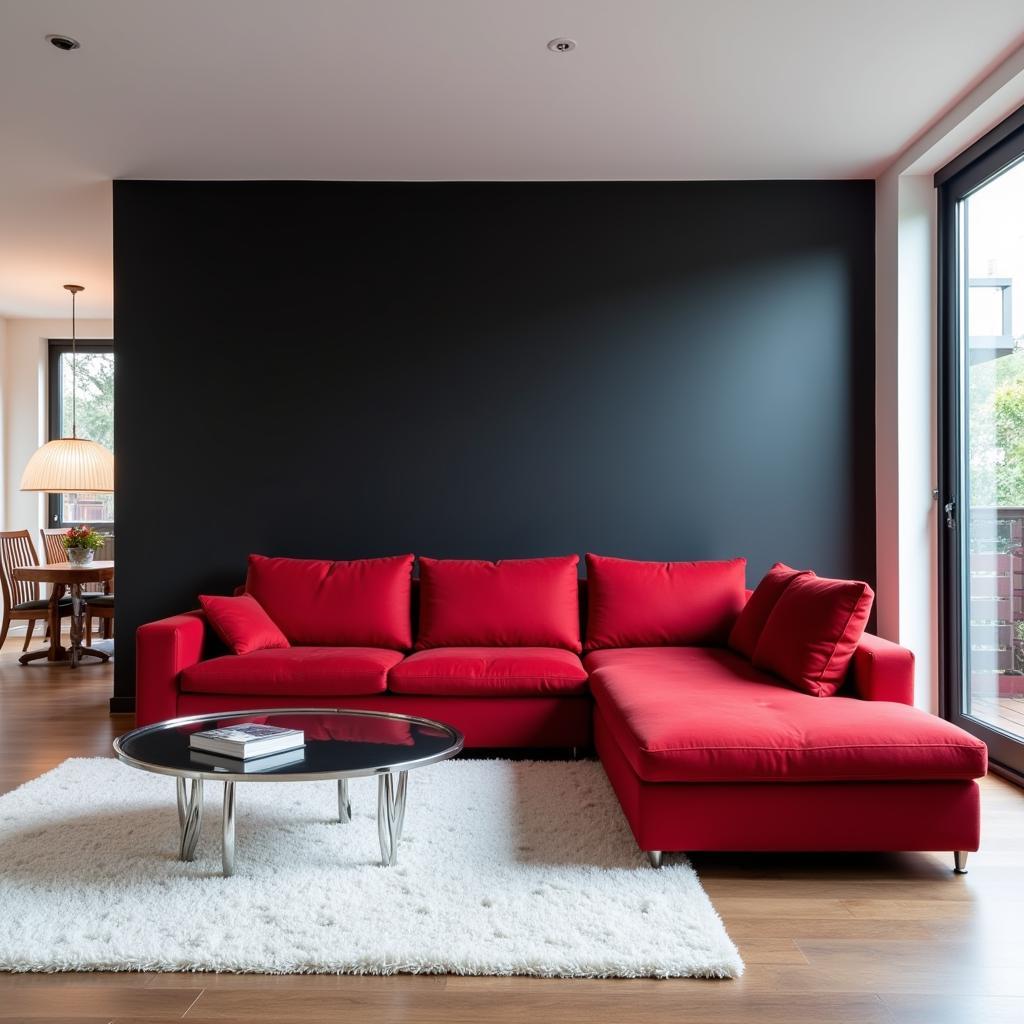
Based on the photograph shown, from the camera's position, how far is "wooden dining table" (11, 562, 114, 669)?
22.3 ft

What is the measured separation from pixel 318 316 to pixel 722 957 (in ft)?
12.9

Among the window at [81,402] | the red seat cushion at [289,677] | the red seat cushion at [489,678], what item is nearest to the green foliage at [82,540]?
the window at [81,402]

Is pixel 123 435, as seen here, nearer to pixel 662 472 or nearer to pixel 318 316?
pixel 318 316

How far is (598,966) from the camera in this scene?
88.4 inches

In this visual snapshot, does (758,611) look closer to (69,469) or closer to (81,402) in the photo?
(69,469)

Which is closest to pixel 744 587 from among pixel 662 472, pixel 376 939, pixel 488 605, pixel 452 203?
pixel 662 472

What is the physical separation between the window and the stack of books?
6920mm

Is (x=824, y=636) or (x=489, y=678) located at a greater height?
(x=824, y=636)

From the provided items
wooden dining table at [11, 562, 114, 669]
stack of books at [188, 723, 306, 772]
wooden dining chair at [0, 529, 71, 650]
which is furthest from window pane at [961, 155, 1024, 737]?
wooden dining chair at [0, 529, 71, 650]

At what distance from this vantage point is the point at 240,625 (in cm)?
439

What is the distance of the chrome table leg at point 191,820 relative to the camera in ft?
9.45

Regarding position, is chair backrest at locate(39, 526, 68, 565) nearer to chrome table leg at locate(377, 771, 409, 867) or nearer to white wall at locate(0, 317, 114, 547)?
white wall at locate(0, 317, 114, 547)

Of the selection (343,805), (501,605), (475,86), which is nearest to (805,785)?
(343,805)

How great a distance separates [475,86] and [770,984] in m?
3.50
